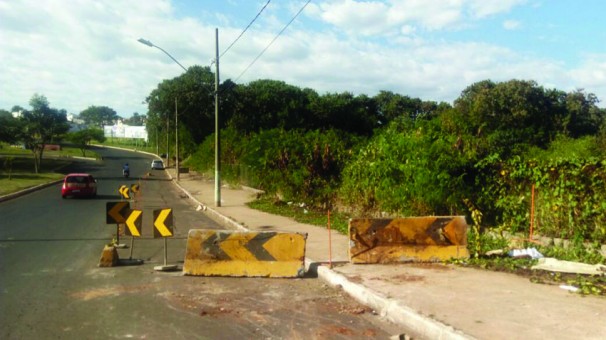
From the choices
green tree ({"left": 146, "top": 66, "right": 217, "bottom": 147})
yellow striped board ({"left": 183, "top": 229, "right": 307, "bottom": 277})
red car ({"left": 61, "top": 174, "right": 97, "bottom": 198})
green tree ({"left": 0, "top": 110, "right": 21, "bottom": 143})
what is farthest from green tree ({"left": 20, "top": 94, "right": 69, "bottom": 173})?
yellow striped board ({"left": 183, "top": 229, "right": 307, "bottom": 277})

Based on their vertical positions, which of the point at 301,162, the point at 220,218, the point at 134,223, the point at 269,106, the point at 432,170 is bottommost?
the point at 220,218

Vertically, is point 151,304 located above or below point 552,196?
below

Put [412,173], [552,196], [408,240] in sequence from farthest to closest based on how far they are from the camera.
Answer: [412,173]
[552,196]
[408,240]

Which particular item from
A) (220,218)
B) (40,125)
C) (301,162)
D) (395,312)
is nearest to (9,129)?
(40,125)

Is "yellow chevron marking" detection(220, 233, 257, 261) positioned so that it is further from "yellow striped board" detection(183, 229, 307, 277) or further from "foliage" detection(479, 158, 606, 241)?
"foliage" detection(479, 158, 606, 241)

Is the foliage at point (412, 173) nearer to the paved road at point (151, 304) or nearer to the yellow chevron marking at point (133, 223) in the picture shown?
the paved road at point (151, 304)

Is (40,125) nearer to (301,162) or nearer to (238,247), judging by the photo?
(301,162)

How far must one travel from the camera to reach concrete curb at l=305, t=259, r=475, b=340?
229 inches

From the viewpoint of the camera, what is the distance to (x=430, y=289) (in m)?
7.75

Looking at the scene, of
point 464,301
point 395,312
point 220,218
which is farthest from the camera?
point 220,218

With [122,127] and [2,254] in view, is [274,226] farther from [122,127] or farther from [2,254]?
[122,127]

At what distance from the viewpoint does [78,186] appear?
29.5 m

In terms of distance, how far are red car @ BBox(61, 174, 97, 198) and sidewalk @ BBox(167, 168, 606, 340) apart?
22679 mm

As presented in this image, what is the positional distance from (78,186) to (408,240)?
24.2 metres
